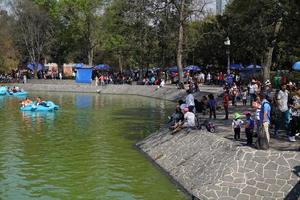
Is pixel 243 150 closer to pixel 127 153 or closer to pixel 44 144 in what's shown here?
pixel 127 153

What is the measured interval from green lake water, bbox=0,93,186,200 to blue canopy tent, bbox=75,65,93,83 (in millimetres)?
37031

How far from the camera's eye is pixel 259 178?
15781 mm

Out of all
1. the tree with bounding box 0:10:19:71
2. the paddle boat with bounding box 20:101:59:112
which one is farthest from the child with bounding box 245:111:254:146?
the tree with bounding box 0:10:19:71

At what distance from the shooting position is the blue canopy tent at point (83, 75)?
7769 cm

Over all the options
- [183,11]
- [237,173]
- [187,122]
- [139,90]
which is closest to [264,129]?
[237,173]

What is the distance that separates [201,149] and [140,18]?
140 ft

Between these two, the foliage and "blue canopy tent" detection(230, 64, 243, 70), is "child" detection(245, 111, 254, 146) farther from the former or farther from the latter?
"blue canopy tent" detection(230, 64, 243, 70)

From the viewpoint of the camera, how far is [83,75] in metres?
78.1

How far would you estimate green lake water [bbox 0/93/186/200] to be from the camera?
57.8 ft

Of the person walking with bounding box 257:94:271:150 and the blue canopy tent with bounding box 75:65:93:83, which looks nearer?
the person walking with bounding box 257:94:271:150

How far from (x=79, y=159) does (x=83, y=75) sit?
184 ft

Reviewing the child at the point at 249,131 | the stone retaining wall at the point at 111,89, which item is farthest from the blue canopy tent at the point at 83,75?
the child at the point at 249,131

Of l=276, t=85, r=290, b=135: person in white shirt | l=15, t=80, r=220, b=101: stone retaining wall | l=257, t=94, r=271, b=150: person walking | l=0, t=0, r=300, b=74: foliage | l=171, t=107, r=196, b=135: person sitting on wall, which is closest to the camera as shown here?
l=257, t=94, r=271, b=150: person walking

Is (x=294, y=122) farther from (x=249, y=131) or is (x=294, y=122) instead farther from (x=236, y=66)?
(x=236, y=66)
